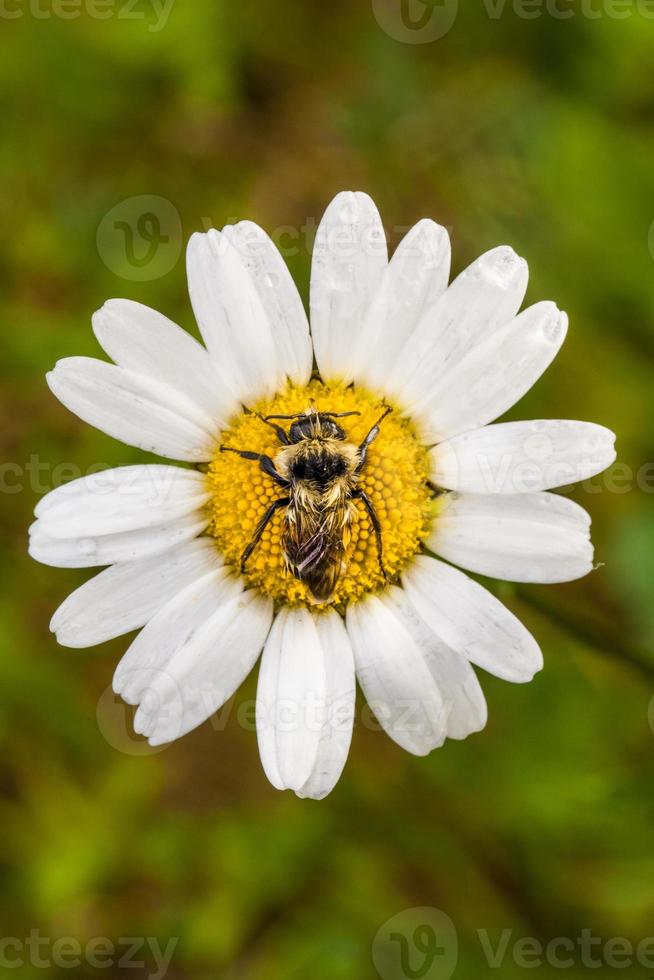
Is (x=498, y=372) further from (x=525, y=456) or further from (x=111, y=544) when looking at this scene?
(x=111, y=544)

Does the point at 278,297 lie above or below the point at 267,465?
above

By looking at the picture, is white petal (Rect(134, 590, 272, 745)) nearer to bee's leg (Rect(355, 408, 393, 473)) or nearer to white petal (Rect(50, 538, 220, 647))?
white petal (Rect(50, 538, 220, 647))

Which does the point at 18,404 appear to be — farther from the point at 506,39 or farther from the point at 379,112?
the point at 506,39

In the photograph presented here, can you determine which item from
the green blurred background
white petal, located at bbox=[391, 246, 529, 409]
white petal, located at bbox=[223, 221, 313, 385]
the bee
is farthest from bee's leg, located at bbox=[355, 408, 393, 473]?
the green blurred background

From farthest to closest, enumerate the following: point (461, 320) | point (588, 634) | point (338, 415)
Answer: point (588, 634) < point (338, 415) < point (461, 320)

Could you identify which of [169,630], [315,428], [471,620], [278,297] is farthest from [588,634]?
[278,297]

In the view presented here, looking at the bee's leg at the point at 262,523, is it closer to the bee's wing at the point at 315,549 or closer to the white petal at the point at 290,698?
the bee's wing at the point at 315,549

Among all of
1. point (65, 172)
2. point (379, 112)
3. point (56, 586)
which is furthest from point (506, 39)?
point (56, 586)
